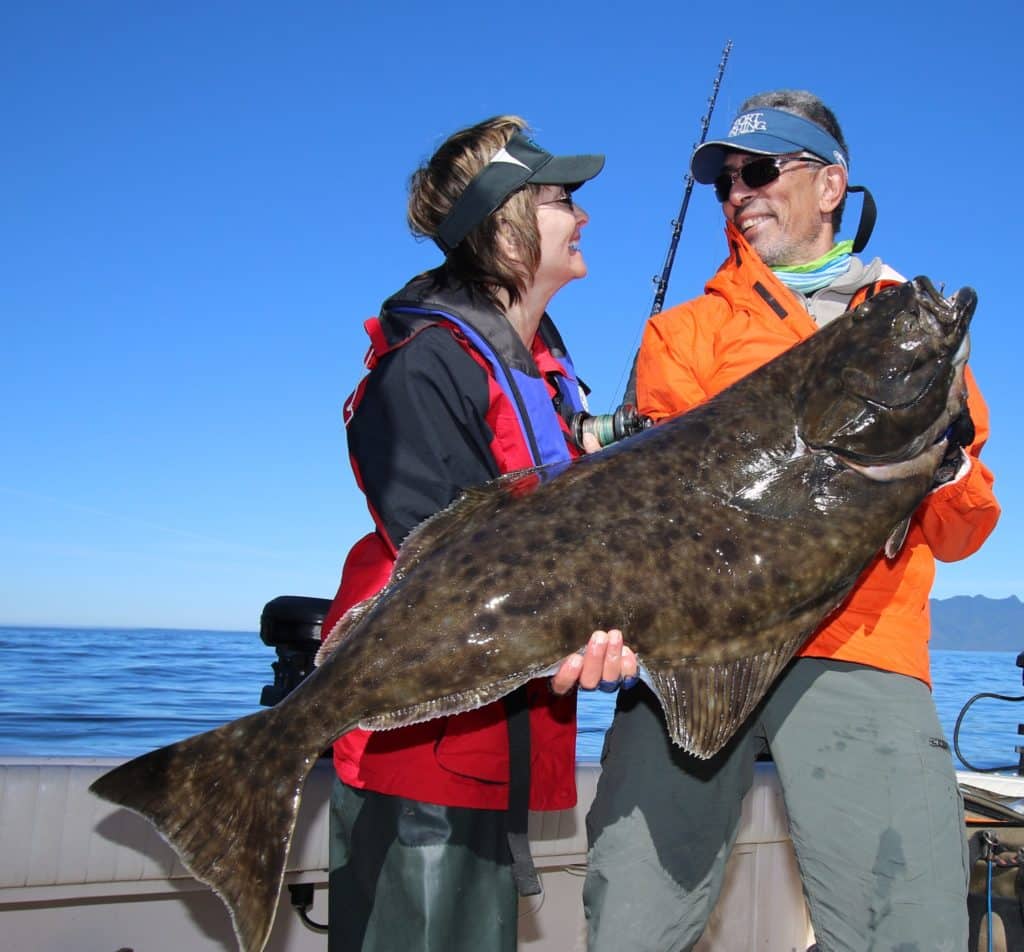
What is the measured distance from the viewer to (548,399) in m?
3.21

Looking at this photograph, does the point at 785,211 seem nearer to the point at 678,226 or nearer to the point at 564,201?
the point at 564,201

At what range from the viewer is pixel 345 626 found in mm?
2598

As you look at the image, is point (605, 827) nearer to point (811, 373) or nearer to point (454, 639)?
point (454, 639)

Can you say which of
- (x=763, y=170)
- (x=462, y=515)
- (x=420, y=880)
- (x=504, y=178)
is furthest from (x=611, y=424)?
(x=420, y=880)

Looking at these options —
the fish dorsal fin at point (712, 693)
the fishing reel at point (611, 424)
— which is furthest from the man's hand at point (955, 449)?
the fishing reel at point (611, 424)

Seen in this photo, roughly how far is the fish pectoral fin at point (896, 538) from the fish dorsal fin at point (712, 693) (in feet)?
1.08

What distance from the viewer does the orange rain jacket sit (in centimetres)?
281

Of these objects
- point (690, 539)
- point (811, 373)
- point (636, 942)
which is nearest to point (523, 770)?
point (636, 942)

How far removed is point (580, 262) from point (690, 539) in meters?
1.34

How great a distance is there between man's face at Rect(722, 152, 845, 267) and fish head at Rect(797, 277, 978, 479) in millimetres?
985

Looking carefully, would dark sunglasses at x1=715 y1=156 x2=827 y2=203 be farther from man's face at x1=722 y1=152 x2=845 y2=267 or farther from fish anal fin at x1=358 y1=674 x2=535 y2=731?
fish anal fin at x1=358 y1=674 x2=535 y2=731

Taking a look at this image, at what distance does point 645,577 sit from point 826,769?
3.00 ft

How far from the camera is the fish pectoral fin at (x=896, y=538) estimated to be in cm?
256

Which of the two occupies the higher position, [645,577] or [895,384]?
[895,384]
